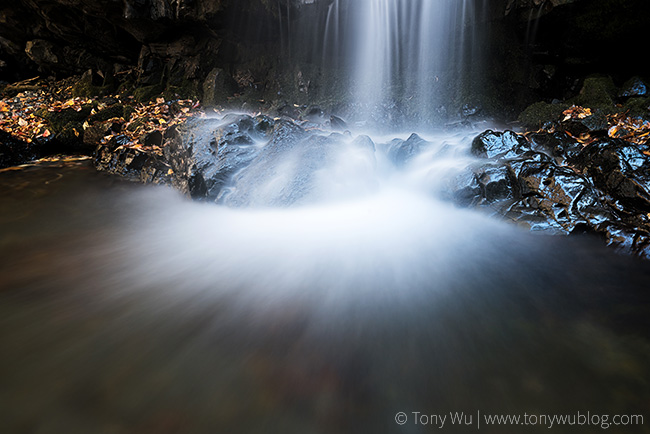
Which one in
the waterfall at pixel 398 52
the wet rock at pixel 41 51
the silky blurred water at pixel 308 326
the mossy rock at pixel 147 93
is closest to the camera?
the silky blurred water at pixel 308 326

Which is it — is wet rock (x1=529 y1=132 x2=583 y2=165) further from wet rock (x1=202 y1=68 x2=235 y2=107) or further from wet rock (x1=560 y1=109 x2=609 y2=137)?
wet rock (x1=202 y1=68 x2=235 y2=107)

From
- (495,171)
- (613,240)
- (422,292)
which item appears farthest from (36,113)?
(613,240)

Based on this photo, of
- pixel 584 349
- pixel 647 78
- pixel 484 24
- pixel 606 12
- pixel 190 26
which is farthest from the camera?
pixel 190 26

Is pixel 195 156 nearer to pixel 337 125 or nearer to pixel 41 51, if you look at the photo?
pixel 337 125

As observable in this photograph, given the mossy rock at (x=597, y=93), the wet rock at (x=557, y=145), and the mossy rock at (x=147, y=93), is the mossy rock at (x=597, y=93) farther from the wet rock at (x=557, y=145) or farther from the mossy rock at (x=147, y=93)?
the mossy rock at (x=147, y=93)

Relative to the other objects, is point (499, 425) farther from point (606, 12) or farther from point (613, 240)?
point (606, 12)

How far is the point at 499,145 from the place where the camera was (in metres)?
4.72

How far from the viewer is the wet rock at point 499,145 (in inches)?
179

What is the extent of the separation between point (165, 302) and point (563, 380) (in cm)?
283

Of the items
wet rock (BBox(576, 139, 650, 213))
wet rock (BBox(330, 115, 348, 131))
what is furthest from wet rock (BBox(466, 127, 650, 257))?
wet rock (BBox(330, 115, 348, 131))

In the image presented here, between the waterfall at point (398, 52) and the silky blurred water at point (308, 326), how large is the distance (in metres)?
6.58

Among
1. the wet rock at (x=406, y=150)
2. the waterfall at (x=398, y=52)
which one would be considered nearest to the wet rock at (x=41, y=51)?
the waterfall at (x=398, y=52)

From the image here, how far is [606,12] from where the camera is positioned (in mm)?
6719

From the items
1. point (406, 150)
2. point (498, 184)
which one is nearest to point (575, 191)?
point (498, 184)
